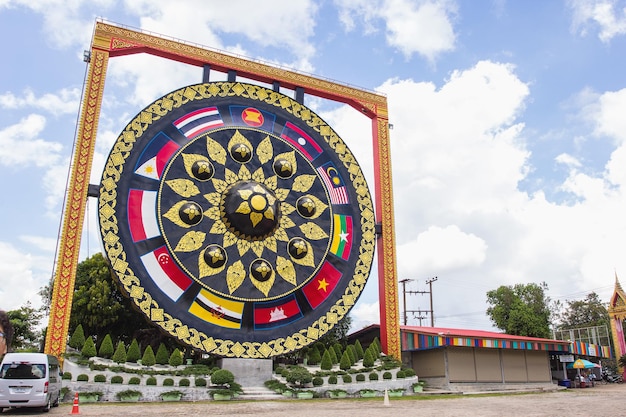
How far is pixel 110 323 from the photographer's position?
28234 millimetres

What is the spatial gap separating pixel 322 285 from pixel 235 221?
5.18m

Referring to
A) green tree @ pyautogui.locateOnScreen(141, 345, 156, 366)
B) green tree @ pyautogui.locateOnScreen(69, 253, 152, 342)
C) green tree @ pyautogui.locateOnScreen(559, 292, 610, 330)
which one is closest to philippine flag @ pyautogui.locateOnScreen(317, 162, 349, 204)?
green tree @ pyautogui.locateOnScreen(141, 345, 156, 366)

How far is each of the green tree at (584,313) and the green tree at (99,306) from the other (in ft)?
153

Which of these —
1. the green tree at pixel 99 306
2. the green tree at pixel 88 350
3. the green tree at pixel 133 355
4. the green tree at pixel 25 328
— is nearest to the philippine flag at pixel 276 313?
the green tree at pixel 133 355

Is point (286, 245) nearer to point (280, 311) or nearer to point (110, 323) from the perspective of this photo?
point (280, 311)

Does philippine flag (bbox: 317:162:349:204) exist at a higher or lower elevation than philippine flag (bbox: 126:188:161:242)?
higher

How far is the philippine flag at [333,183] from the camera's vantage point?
26219 millimetres

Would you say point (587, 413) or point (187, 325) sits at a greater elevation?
point (187, 325)

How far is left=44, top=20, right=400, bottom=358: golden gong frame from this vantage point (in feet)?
63.8

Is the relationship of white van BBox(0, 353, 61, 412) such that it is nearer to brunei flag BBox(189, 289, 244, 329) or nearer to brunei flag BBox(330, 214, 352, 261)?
brunei flag BBox(189, 289, 244, 329)

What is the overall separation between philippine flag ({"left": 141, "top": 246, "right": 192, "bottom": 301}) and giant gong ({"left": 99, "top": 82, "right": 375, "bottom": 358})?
41 millimetres

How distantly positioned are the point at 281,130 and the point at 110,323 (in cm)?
1399

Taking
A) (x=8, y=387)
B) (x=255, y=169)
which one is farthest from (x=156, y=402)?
(x=255, y=169)

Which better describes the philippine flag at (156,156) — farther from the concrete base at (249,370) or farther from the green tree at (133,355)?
the concrete base at (249,370)
